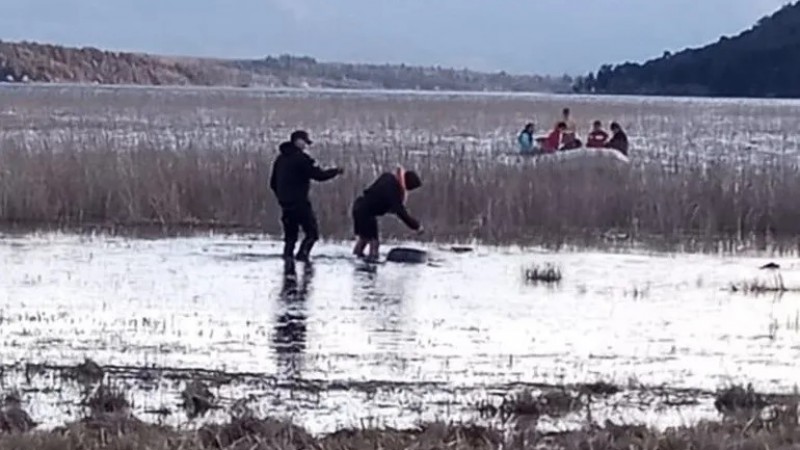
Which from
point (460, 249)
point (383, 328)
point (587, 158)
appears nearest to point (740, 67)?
point (587, 158)

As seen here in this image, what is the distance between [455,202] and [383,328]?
9859 mm

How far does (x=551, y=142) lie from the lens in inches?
1331

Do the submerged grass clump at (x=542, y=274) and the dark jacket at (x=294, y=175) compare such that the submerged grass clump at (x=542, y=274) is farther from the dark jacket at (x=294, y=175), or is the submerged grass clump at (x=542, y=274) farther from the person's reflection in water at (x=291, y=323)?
the dark jacket at (x=294, y=175)

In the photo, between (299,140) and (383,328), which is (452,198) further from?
(383,328)

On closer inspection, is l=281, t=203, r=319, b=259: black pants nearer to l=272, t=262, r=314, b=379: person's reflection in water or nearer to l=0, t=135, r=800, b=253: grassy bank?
l=272, t=262, r=314, b=379: person's reflection in water

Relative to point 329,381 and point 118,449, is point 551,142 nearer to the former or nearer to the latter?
point 329,381

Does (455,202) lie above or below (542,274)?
above

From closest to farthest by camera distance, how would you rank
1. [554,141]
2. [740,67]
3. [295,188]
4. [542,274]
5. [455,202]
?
1. [542,274]
2. [295,188]
3. [455,202]
4. [554,141]
5. [740,67]

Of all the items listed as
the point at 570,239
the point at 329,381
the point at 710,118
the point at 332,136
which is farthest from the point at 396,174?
the point at 710,118

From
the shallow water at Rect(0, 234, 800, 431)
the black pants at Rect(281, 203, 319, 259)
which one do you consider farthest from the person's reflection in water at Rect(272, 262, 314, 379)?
the black pants at Rect(281, 203, 319, 259)

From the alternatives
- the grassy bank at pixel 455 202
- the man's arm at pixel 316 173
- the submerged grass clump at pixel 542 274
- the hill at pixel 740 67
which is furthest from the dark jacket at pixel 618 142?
the hill at pixel 740 67

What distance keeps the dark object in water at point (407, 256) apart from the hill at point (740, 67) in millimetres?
93587

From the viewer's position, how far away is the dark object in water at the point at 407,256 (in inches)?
736

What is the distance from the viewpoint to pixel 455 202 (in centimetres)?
2333
